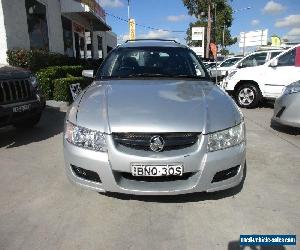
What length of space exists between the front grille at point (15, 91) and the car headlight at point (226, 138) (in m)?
3.78

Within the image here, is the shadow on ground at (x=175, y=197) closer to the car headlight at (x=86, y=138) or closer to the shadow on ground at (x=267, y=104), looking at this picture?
the car headlight at (x=86, y=138)

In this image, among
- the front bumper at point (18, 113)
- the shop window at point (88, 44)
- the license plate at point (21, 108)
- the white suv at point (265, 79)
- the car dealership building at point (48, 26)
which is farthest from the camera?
the shop window at point (88, 44)

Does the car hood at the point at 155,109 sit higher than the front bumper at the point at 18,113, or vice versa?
the car hood at the point at 155,109

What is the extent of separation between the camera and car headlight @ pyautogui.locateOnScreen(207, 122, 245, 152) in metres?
3.08

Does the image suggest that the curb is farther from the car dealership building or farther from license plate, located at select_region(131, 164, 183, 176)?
license plate, located at select_region(131, 164, 183, 176)

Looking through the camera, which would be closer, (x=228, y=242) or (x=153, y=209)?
(x=228, y=242)

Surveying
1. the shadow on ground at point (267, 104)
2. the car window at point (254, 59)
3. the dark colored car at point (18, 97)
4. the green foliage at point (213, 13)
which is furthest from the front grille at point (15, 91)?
the green foliage at point (213, 13)

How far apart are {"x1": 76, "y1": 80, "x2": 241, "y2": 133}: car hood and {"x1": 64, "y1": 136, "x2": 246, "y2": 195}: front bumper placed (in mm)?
195

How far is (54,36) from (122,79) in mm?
12863

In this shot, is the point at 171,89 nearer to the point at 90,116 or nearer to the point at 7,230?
the point at 90,116

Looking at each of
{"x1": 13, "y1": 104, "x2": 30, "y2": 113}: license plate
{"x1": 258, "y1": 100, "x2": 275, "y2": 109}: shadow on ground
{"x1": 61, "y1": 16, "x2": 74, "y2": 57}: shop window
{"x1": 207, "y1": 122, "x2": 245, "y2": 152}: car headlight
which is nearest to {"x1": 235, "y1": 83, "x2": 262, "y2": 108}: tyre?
{"x1": 258, "y1": 100, "x2": 275, "y2": 109}: shadow on ground

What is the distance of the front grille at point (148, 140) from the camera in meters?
3.02

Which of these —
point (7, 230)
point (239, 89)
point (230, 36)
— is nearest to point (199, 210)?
point (7, 230)

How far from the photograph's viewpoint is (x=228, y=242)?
2.85 m
